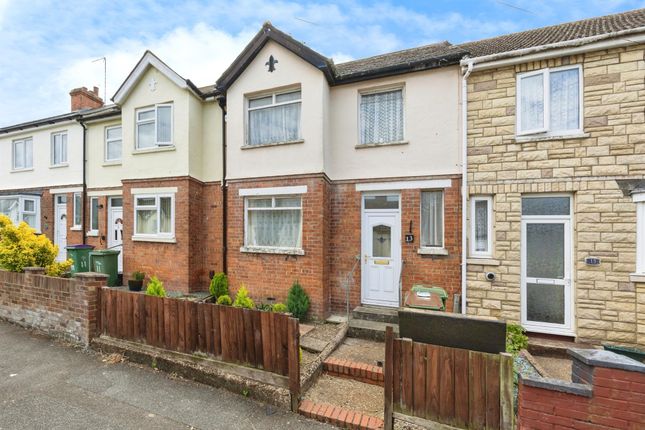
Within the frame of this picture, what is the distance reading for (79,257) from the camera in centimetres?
953

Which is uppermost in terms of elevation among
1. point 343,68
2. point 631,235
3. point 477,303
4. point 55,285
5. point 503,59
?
point 343,68

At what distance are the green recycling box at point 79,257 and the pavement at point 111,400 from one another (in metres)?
5.01

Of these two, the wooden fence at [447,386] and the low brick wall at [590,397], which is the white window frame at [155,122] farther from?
the low brick wall at [590,397]

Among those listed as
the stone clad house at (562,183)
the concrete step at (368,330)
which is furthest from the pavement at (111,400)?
the stone clad house at (562,183)

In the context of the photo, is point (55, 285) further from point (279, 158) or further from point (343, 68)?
point (343, 68)

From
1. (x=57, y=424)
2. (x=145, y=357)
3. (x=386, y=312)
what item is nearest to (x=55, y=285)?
(x=145, y=357)

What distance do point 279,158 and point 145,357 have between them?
5.07m

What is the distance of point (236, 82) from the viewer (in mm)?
8164

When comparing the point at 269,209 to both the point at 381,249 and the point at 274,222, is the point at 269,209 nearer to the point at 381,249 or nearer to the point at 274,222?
the point at 274,222

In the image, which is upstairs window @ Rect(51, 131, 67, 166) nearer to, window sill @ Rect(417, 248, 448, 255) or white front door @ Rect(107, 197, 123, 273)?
white front door @ Rect(107, 197, 123, 273)

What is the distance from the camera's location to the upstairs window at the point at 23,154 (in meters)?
12.8

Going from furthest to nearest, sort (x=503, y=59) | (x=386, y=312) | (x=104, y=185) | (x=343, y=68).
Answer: (x=104, y=185), (x=343, y=68), (x=386, y=312), (x=503, y=59)

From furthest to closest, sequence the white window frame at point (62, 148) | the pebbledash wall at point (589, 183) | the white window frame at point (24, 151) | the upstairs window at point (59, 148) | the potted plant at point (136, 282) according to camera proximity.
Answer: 1. the white window frame at point (24, 151)
2. the upstairs window at point (59, 148)
3. the white window frame at point (62, 148)
4. the potted plant at point (136, 282)
5. the pebbledash wall at point (589, 183)

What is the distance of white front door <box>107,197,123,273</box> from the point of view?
1058 centimetres
